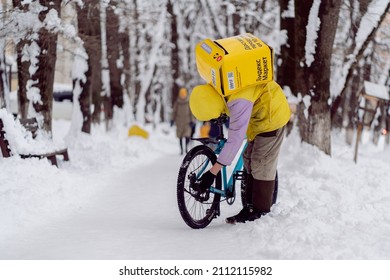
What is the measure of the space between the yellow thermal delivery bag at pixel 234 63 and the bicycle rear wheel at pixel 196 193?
80 centimetres

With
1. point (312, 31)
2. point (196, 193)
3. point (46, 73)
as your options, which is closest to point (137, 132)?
point (46, 73)

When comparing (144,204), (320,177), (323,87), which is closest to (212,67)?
(144,204)

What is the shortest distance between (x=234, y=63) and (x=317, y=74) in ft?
16.5

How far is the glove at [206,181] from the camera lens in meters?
4.84

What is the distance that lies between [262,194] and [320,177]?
3481 mm

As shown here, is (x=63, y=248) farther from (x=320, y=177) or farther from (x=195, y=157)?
(x=320, y=177)

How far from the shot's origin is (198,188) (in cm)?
488

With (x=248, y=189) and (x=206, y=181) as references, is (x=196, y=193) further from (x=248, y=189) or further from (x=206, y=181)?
(x=248, y=189)

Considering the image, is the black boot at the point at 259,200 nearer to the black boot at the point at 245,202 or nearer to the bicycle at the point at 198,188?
the black boot at the point at 245,202

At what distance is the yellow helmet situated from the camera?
466cm

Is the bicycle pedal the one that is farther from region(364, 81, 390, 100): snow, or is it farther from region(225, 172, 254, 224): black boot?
region(364, 81, 390, 100): snow

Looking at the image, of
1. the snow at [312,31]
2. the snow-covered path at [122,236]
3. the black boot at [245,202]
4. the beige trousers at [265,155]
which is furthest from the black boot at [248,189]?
the snow at [312,31]

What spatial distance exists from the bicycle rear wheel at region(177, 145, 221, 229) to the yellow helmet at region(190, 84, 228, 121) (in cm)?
40
